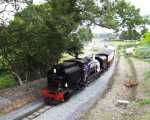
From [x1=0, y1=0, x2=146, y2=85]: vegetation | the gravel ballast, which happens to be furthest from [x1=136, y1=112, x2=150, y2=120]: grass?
[x1=0, y1=0, x2=146, y2=85]: vegetation

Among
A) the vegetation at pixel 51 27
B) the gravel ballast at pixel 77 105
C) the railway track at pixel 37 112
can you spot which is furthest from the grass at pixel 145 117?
the vegetation at pixel 51 27

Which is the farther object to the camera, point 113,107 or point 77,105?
point 77,105

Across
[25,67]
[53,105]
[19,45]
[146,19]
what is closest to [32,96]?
[53,105]

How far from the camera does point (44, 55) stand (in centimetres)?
3616

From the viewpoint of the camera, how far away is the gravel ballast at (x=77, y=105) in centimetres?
2239

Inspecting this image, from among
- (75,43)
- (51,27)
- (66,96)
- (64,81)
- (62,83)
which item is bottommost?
(66,96)

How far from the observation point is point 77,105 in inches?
1012

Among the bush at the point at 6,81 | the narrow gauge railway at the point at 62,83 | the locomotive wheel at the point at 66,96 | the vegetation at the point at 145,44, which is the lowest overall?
the bush at the point at 6,81

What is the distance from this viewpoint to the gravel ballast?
73.5 feet

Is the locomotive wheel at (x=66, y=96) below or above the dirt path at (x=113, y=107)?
above

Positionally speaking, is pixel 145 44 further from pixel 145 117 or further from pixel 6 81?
pixel 6 81

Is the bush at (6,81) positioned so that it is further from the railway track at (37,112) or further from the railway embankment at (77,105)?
the railway track at (37,112)

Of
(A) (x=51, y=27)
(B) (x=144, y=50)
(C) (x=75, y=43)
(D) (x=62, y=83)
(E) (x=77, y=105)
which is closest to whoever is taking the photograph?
(E) (x=77, y=105)

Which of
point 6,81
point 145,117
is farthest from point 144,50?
point 145,117
